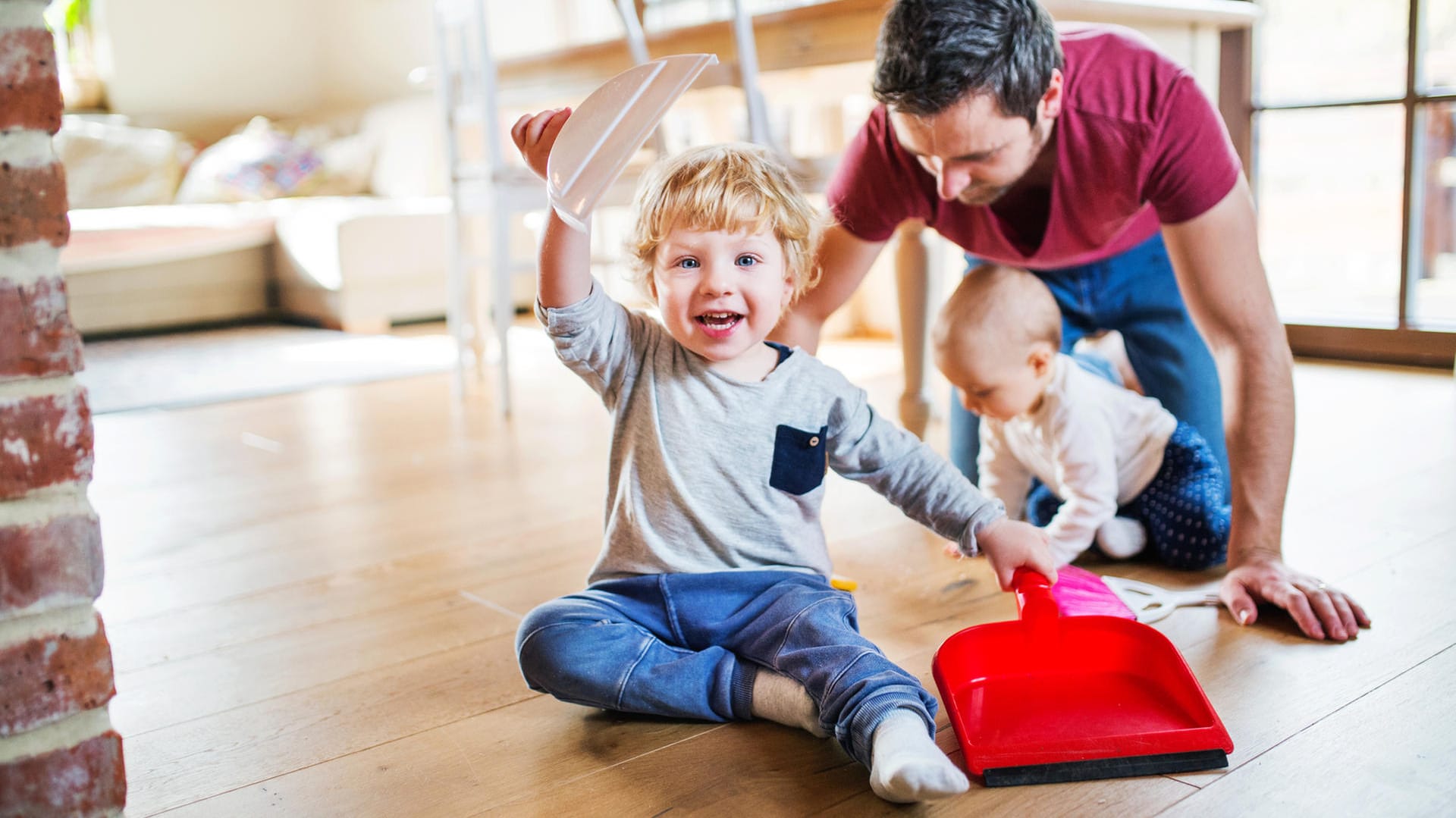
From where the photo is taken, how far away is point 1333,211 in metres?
3.11

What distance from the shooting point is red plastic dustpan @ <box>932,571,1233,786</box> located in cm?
92

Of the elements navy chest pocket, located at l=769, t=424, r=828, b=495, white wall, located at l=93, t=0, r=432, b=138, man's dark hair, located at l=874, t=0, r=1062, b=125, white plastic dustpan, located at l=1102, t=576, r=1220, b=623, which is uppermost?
white wall, located at l=93, t=0, r=432, b=138

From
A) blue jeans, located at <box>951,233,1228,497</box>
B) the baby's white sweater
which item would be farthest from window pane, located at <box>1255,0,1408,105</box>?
the baby's white sweater

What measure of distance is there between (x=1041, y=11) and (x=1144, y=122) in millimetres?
172

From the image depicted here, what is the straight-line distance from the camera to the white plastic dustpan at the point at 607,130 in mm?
896

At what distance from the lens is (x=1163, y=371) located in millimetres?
1622

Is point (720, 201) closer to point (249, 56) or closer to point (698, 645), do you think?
point (698, 645)

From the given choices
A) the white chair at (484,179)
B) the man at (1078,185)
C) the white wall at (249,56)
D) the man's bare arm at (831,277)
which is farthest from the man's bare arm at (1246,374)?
the white wall at (249,56)

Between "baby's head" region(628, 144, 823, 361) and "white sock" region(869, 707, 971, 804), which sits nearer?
"white sock" region(869, 707, 971, 804)

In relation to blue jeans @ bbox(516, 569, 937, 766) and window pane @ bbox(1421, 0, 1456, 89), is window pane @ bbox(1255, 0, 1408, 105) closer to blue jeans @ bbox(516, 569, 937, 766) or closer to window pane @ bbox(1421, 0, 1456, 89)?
window pane @ bbox(1421, 0, 1456, 89)

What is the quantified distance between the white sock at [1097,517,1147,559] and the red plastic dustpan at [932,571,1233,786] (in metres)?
0.43

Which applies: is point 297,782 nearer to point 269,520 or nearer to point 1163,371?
point 269,520

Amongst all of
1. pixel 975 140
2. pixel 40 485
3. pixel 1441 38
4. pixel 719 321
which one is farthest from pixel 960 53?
pixel 1441 38

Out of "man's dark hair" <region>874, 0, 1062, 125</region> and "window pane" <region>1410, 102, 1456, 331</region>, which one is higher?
"man's dark hair" <region>874, 0, 1062, 125</region>
